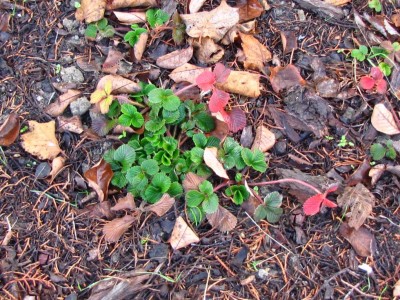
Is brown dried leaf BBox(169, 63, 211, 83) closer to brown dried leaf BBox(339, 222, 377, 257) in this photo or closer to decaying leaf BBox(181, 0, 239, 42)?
decaying leaf BBox(181, 0, 239, 42)

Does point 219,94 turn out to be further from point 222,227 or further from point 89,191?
point 89,191

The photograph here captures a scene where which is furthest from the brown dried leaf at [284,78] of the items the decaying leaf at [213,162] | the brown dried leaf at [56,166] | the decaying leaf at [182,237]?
the brown dried leaf at [56,166]

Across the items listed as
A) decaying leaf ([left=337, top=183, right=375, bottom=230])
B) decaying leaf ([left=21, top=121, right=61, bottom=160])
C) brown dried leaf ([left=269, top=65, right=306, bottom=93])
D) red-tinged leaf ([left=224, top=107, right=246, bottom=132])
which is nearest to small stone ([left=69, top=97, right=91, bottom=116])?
decaying leaf ([left=21, top=121, right=61, bottom=160])

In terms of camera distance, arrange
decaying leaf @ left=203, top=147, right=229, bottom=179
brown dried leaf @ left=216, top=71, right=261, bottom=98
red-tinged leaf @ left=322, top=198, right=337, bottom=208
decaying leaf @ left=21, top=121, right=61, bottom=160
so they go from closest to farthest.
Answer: red-tinged leaf @ left=322, top=198, right=337, bottom=208
decaying leaf @ left=203, top=147, right=229, bottom=179
decaying leaf @ left=21, top=121, right=61, bottom=160
brown dried leaf @ left=216, top=71, right=261, bottom=98

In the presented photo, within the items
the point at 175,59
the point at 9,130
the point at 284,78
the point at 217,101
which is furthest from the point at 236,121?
→ the point at 9,130

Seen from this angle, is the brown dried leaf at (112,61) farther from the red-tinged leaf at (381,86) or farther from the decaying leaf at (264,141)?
the red-tinged leaf at (381,86)

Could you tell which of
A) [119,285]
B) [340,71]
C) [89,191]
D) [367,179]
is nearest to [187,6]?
[340,71]
